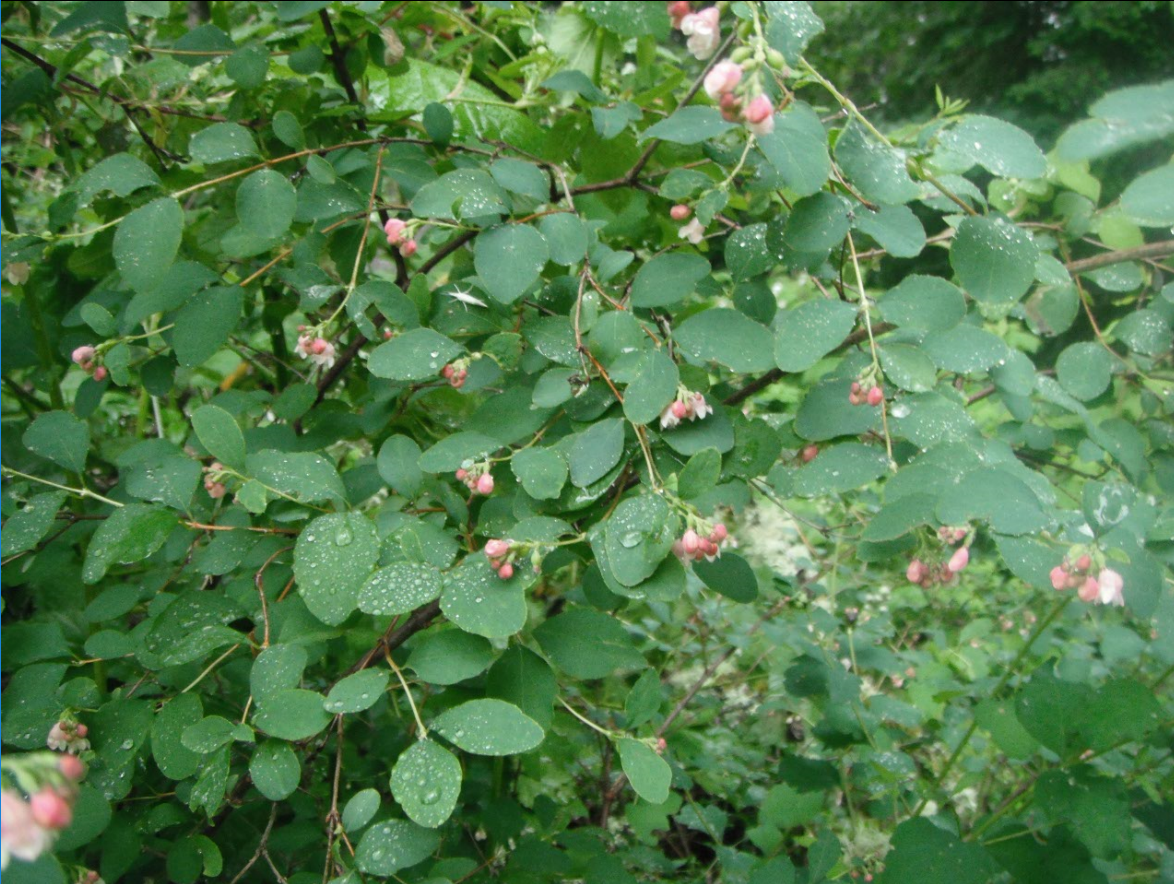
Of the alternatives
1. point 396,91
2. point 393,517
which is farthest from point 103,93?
point 393,517

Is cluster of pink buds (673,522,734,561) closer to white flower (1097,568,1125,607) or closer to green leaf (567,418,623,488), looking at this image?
green leaf (567,418,623,488)

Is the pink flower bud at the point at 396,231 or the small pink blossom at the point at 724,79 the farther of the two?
the pink flower bud at the point at 396,231

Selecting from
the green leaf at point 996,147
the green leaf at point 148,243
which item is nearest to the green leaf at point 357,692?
the green leaf at point 148,243

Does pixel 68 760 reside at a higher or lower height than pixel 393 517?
higher

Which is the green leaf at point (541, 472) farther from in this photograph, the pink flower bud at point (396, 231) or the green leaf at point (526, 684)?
the pink flower bud at point (396, 231)

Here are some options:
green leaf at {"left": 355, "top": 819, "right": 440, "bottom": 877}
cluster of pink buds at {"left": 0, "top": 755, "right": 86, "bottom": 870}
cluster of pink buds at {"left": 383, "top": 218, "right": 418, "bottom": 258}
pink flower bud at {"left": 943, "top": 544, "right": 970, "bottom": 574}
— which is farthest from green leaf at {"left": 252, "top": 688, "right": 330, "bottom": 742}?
pink flower bud at {"left": 943, "top": 544, "right": 970, "bottom": 574}

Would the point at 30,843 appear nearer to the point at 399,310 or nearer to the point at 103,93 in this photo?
the point at 399,310
